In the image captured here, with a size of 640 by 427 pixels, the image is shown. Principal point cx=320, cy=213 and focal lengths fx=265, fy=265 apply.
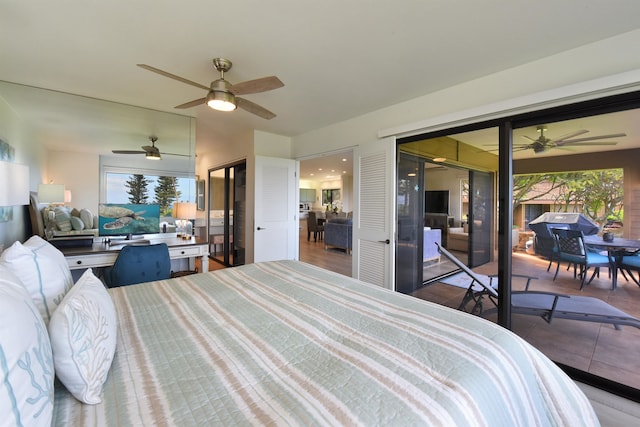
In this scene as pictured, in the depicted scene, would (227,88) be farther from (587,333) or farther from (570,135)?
(587,333)

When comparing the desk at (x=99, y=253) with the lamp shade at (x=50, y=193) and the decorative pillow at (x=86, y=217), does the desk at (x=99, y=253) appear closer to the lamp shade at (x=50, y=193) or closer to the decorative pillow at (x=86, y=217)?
the decorative pillow at (x=86, y=217)

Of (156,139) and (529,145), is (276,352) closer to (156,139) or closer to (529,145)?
(529,145)

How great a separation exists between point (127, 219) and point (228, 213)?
226 centimetres

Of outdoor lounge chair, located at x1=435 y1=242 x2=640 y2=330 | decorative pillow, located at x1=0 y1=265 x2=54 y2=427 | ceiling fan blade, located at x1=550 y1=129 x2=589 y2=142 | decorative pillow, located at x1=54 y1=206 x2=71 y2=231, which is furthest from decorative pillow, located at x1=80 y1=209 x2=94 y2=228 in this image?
ceiling fan blade, located at x1=550 y1=129 x2=589 y2=142

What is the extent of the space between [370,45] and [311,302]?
1.81 m

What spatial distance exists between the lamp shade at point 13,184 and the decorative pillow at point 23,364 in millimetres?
1218

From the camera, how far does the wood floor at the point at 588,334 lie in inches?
75.6

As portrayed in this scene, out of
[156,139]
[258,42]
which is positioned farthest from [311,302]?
[156,139]

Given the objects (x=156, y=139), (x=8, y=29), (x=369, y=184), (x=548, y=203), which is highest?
(x=8, y=29)

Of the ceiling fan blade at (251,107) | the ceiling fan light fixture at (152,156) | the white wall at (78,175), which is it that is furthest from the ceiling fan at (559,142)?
the white wall at (78,175)

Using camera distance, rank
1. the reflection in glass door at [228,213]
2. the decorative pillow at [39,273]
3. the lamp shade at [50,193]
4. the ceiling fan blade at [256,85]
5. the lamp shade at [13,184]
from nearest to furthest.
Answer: the decorative pillow at [39,273], the lamp shade at [13,184], the ceiling fan blade at [256,85], the lamp shade at [50,193], the reflection in glass door at [228,213]

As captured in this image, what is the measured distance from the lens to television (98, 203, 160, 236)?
9.45 ft

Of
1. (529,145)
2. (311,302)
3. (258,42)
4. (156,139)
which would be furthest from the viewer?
(156,139)

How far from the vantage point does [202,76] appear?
2354mm
